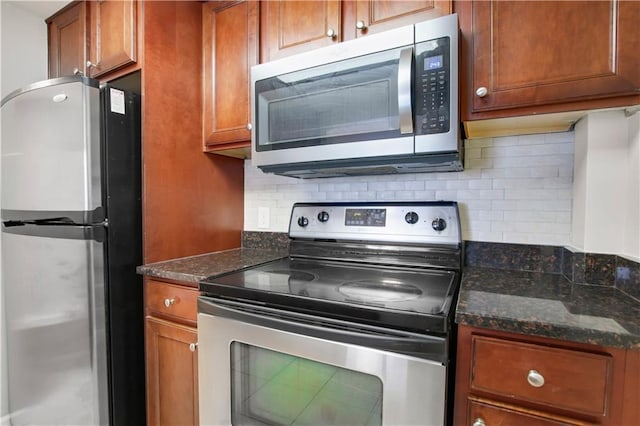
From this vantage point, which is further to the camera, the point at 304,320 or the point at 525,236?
the point at 525,236

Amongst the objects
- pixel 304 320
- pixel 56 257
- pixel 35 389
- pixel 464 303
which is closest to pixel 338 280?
A: pixel 304 320

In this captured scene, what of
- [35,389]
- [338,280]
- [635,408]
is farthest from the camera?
[35,389]

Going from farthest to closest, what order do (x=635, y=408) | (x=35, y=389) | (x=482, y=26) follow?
(x=35, y=389) < (x=482, y=26) < (x=635, y=408)

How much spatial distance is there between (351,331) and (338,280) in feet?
1.06

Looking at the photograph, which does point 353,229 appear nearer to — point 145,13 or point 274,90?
point 274,90

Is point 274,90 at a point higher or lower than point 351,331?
higher

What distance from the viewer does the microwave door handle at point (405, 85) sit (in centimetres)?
99

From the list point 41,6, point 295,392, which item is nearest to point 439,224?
point 295,392

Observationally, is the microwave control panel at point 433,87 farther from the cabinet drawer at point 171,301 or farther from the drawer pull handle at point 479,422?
the cabinet drawer at point 171,301

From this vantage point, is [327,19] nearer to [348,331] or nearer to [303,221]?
[303,221]

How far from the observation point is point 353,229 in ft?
4.79

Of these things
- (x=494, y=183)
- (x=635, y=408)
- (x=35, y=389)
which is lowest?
(x=35, y=389)

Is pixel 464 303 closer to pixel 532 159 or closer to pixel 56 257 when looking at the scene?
pixel 532 159

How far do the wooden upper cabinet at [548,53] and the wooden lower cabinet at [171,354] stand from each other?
1323 millimetres
